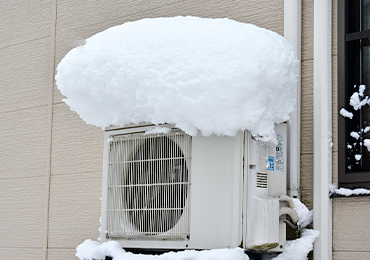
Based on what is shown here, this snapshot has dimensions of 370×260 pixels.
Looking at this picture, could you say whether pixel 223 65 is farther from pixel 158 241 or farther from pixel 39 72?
pixel 39 72

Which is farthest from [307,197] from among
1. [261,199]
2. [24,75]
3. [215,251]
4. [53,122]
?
[24,75]

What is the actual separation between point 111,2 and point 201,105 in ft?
4.16

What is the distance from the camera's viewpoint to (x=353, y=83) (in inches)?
98.2

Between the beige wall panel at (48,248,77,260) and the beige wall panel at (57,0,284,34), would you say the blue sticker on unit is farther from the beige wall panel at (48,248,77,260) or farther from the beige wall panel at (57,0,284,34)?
the beige wall panel at (48,248,77,260)

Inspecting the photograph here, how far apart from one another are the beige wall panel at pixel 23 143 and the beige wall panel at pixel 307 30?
1.53 metres

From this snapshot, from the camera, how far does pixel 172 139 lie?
7.87 ft

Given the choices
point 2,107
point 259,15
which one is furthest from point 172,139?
point 2,107

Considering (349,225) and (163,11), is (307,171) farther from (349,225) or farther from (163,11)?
(163,11)

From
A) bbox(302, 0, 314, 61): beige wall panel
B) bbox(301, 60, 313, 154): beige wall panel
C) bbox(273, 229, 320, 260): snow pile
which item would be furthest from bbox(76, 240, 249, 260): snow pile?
bbox(302, 0, 314, 61): beige wall panel

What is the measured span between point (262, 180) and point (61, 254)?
136 centimetres

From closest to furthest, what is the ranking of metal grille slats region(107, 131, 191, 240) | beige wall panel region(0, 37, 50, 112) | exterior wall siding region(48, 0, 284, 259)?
metal grille slats region(107, 131, 191, 240), exterior wall siding region(48, 0, 284, 259), beige wall panel region(0, 37, 50, 112)

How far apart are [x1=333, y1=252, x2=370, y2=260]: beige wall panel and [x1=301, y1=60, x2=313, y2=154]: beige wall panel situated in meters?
0.41

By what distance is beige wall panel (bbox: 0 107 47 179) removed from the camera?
11.5 feet

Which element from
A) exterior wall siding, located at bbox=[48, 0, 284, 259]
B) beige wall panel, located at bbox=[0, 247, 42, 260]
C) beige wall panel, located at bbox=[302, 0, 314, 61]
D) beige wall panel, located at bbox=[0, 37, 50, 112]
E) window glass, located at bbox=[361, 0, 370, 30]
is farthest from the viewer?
beige wall panel, located at bbox=[0, 37, 50, 112]
